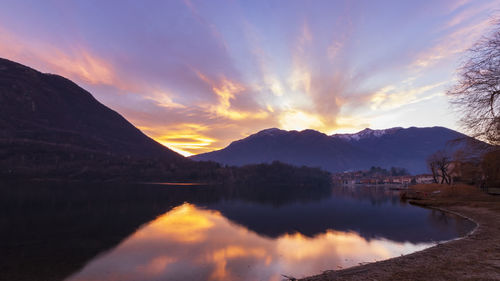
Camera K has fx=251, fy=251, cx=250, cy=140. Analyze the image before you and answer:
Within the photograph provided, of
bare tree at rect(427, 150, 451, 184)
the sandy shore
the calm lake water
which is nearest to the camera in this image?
the sandy shore

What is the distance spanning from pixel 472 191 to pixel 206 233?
7507 cm

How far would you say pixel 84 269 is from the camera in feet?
59.8

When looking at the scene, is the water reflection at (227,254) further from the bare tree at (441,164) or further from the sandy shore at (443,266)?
the bare tree at (441,164)

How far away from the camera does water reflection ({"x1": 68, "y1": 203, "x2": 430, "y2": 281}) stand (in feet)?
58.5

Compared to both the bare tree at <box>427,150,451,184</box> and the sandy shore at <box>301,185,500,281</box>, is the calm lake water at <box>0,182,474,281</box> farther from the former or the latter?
the bare tree at <box>427,150,451,184</box>

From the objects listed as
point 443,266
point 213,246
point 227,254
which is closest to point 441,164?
point 443,266

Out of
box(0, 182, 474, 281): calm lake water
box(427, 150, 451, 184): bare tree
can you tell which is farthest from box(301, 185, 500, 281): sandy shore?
box(427, 150, 451, 184): bare tree

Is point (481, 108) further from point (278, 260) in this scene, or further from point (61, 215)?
point (61, 215)

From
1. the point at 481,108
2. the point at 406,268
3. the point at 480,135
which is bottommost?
the point at 406,268

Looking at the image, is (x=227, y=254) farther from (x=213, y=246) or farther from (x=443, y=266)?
(x=443, y=266)

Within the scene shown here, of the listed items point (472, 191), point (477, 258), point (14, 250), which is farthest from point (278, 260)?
point (472, 191)

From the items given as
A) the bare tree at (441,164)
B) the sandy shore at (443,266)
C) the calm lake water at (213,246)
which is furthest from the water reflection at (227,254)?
the bare tree at (441,164)

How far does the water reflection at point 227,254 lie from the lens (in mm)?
17844

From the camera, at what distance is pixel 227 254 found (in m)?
23.4
